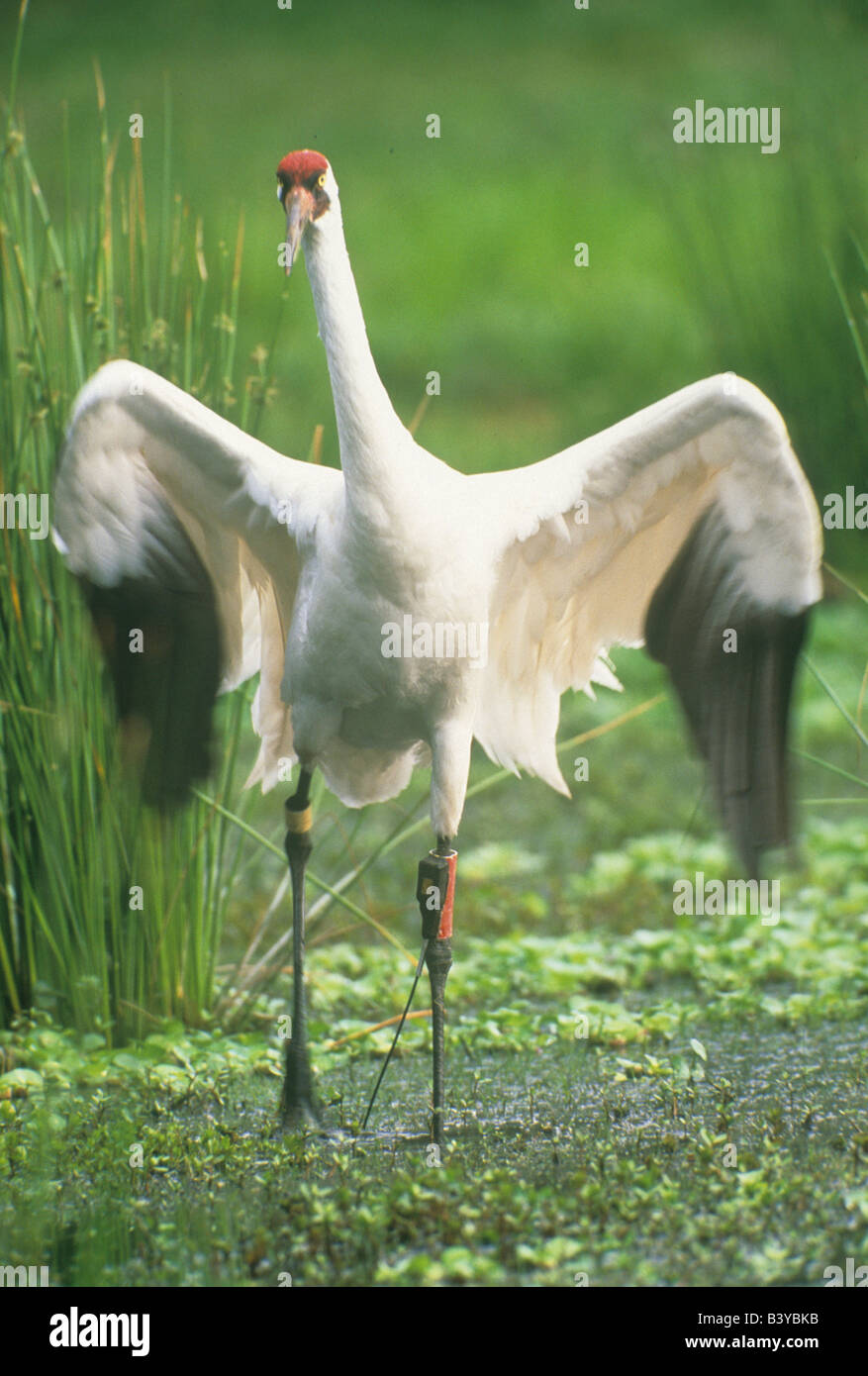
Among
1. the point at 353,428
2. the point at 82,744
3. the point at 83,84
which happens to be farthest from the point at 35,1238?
the point at 83,84

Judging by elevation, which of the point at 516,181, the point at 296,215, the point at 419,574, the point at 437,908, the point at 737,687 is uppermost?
the point at 516,181

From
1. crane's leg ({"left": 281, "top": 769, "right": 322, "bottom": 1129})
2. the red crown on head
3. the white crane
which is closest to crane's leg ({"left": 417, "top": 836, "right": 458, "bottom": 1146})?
the white crane

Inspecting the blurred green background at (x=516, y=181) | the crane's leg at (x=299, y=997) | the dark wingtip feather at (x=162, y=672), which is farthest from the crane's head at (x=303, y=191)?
the blurred green background at (x=516, y=181)

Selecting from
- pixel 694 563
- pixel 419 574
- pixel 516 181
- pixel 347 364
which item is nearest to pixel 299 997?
pixel 419 574

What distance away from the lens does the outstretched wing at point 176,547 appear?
3.95 metres

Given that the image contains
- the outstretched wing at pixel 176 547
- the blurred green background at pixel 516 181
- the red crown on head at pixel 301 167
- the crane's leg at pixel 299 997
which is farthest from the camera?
the blurred green background at pixel 516 181

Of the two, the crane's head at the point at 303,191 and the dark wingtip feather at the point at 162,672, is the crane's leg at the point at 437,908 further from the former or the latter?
the crane's head at the point at 303,191

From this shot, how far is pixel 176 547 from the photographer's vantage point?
169 inches

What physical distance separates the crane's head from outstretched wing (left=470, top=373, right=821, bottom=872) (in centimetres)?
79

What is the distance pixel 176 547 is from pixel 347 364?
0.74 meters

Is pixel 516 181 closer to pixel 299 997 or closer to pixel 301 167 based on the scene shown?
pixel 301 167

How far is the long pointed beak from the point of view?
372 centimetres

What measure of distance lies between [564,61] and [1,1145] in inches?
647

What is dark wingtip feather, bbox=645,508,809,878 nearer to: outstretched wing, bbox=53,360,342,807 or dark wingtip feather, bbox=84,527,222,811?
outstretched wing, bbox=53,360,342,807
